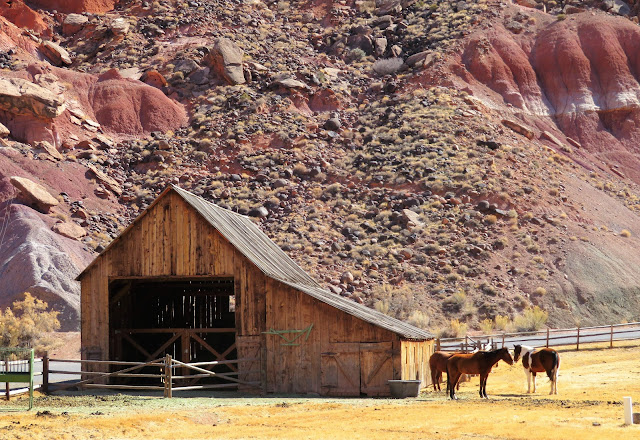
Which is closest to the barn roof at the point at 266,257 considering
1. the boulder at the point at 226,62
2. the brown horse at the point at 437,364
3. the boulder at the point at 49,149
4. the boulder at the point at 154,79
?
the brown horse at the point at 437,364

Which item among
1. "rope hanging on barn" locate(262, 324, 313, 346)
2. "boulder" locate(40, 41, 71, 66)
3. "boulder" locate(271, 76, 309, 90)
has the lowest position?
"rope hanging on barn" locate(262, 324, 313, 346)

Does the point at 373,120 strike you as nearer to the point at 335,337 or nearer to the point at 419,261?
the point at 419,261

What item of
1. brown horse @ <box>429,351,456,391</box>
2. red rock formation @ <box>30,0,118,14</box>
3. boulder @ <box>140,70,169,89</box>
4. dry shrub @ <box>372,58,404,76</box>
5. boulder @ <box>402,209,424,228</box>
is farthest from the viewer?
red rock formation @ <box>30,0,118,14</box>

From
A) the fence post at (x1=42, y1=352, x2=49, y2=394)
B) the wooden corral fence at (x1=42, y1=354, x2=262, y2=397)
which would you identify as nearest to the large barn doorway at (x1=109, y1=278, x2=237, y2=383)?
the wooden corral fence at (x1=42, y1=354, x2=262, y2=397)

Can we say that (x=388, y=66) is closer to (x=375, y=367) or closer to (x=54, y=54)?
(x=54, y=54)

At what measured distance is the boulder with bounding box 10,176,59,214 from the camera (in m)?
51.8

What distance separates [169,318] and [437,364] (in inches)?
418

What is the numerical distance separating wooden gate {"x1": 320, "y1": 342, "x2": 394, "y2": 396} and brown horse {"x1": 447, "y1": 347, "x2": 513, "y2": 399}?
187 cm

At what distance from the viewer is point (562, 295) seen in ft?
154

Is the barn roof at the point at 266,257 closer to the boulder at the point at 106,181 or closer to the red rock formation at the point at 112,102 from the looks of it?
the boulder at the point at 106,181

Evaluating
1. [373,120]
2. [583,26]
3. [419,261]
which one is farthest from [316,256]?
[583,26]

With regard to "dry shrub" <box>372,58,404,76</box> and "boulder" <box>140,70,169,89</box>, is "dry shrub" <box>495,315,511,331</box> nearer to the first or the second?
"dry shrub" <box>372,58,404,76</box>

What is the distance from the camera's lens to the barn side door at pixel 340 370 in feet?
77.6

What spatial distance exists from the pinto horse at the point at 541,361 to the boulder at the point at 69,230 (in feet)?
112
